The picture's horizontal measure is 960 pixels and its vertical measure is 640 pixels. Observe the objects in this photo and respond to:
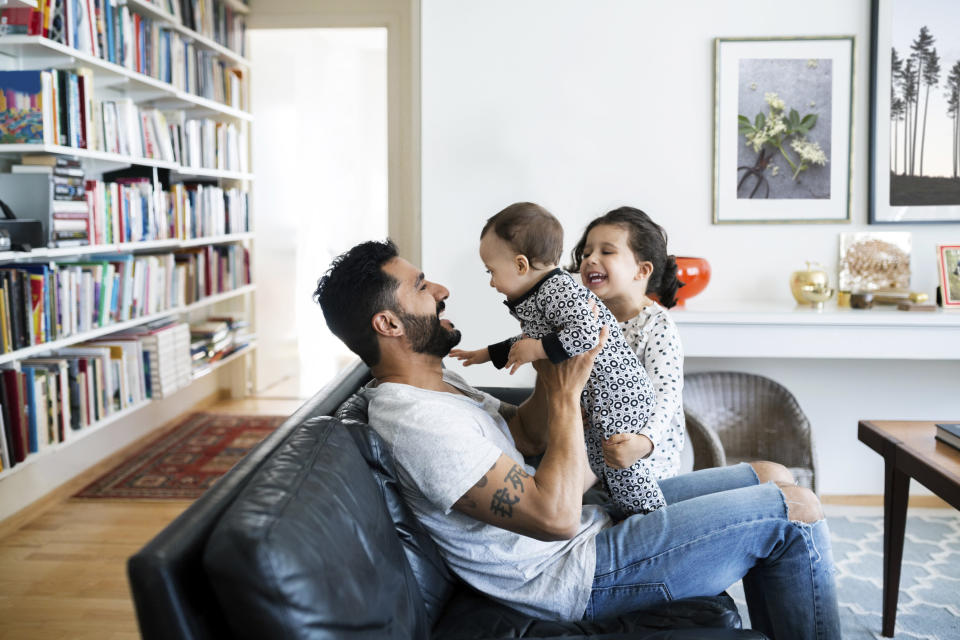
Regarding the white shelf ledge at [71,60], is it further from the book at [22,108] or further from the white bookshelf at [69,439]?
the white bookshelf at [69,439]

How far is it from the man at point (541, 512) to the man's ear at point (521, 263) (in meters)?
0.25

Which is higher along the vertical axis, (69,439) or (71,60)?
(71,60)

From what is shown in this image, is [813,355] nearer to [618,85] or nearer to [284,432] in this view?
[618,85]

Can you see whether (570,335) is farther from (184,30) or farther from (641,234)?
(184,30)

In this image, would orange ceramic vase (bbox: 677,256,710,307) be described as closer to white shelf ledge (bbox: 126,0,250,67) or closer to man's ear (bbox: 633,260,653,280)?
man's ear (bbox: 633,260,653,280)

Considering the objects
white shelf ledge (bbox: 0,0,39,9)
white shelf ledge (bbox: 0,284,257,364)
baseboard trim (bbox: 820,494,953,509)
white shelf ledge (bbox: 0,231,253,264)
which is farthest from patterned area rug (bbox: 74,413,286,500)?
baseboard trim (bbox: 820,494,953,509)

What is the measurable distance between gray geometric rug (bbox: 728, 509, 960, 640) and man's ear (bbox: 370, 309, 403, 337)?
1.57 metres

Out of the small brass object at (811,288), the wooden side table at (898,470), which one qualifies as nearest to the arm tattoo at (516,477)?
the wooden side table at (898,470)

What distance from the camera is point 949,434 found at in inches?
88.1

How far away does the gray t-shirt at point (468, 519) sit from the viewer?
1.37 metres

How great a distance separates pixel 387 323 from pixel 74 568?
195 cm

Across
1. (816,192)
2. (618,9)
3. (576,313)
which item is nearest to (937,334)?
(816,192)

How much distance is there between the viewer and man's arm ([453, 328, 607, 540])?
4.45 ft

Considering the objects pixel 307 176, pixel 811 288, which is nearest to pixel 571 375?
pixel 811 288
